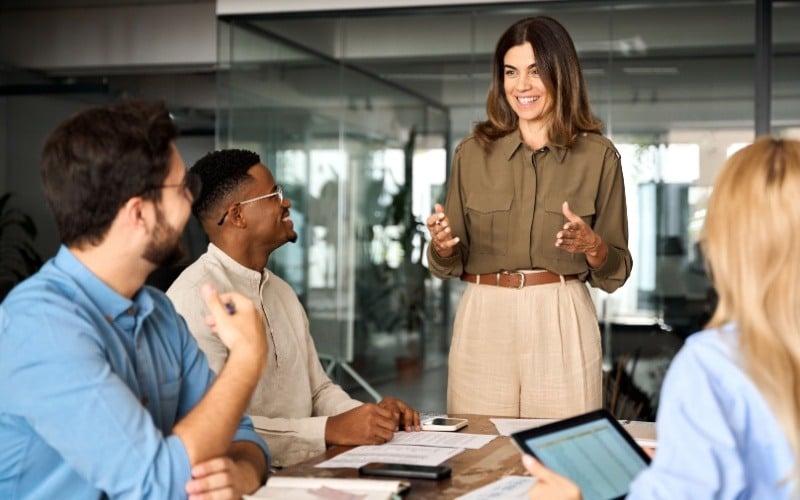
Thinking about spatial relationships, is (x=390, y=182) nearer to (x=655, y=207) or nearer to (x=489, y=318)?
(x=655, y=207)

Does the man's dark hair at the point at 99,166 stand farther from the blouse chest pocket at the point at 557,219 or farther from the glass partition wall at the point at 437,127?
the glass partition wall at the point at 437,127

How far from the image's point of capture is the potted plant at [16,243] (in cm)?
973

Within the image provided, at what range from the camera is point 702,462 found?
1535mm

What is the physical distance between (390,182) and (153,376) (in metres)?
4.80

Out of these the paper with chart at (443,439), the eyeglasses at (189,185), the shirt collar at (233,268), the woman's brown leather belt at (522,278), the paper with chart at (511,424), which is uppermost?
the eyeglasses at (189,185)

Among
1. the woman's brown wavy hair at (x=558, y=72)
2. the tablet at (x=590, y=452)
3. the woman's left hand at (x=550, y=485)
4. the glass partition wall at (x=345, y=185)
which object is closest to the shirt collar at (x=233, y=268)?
the woman's brown wavy hair at (x=558, y=72)

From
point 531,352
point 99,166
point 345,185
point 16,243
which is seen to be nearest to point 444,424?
point 531,352

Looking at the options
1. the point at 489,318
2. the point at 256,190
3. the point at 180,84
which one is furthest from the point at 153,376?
the point at 180,84

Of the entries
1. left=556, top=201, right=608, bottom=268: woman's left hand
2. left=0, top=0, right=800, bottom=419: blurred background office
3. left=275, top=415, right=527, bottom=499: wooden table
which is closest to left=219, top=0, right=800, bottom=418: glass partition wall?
left=0, top=0, right=800, bottom=419: blurred background office

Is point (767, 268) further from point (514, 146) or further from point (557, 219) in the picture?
point (514, 146)

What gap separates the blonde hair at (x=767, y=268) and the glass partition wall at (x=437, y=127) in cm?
480

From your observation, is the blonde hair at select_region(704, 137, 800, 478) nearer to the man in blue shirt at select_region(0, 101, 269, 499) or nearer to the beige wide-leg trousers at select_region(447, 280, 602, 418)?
the man in blue shirt at select_region(0, 101, 269, 499)

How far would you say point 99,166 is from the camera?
195cm

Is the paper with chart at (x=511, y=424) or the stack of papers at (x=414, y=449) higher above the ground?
the stack of papers at (x=414, y=449)
